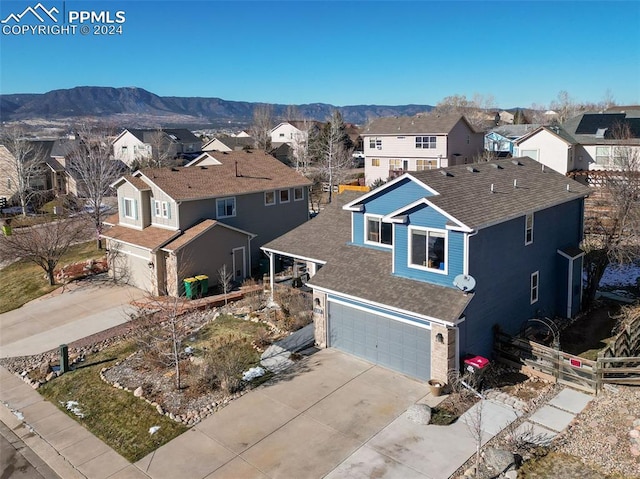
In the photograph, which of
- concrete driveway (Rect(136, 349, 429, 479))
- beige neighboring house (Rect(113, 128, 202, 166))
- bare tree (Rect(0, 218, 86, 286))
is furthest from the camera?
beige neighboring house (Rect(113, 128, 202, 166))

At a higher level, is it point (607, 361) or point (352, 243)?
point (352, 243)

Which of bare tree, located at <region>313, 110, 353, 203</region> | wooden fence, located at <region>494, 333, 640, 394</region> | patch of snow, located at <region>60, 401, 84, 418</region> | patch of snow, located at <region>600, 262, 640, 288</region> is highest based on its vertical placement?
bare tree, located at <region>313, 110, 353, 203</region>

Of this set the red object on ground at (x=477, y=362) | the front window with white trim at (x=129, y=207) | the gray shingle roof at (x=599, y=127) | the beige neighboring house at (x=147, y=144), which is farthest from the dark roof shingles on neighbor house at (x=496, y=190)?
the beige neighboring house at (x=147, y=144)

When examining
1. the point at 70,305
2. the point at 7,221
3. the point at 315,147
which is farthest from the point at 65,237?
the point at 315,147

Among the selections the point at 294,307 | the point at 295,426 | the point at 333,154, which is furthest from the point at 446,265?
the point at 333,154

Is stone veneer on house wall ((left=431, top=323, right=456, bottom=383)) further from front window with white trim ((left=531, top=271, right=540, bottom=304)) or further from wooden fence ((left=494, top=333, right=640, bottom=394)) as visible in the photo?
front window with white trim ((left=531, top=271, right=540, bottom=304))

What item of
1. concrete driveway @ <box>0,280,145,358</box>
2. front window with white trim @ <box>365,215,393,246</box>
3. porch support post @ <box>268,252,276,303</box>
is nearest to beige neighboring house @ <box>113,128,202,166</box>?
concrete driveway @ <box>0,280,145,358</box>

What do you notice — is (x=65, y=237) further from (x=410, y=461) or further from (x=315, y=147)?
(x=315, y=147)
